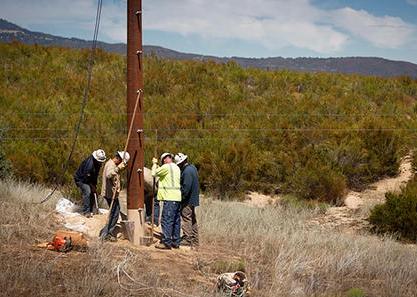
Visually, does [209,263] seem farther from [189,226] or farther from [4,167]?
[4,167]

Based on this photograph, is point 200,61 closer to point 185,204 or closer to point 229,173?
point 229,173

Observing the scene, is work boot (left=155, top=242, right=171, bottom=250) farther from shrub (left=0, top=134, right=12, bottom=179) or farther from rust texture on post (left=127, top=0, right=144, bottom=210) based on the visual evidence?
shrub (left=0, top=134, right=12, bottom=179)

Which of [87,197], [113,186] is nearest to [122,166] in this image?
[113,186]

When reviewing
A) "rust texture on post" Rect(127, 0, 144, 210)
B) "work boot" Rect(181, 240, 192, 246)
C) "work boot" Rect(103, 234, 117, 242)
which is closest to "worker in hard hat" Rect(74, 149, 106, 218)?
"work boot" Rect(103, 234, 117, 242)

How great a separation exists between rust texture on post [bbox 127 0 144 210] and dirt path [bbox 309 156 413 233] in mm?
7404

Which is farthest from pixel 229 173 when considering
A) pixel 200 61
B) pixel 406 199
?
pixel 200 61

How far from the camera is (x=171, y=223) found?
11.7 m

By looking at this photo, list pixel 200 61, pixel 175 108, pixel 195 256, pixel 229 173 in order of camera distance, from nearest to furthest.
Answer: pixel 195 256, pixel 229 173, pixel 175 108, pixel 200 61

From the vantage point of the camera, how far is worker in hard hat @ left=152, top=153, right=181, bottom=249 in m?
11.6

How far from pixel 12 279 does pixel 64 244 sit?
6.52ft

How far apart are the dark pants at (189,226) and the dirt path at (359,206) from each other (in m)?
6.08

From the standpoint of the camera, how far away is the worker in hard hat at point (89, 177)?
13.5m

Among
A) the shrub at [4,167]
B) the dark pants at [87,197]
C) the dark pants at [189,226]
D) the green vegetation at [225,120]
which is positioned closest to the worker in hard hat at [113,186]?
the dark pants at [87,197]

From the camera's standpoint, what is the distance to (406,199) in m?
17.0
